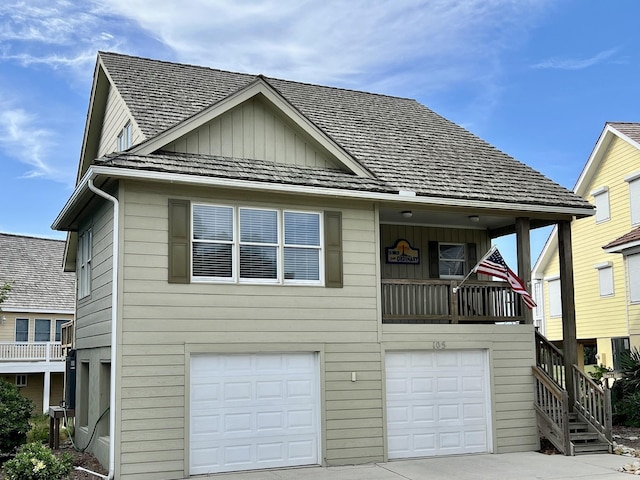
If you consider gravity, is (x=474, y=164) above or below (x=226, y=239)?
above

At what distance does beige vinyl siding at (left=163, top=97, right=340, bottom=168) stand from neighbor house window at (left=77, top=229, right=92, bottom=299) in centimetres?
391

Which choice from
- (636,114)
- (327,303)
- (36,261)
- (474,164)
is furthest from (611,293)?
(36,261)

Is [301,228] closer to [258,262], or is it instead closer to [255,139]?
[258,262]

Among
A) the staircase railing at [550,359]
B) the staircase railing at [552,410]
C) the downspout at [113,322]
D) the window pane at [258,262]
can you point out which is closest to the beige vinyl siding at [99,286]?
the downspout at [113,322]

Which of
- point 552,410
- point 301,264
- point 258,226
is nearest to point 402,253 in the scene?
point 301,264

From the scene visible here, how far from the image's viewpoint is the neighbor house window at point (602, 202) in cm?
2786

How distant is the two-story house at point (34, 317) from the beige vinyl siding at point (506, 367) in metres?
22.4

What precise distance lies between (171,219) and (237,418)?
3.75 meters

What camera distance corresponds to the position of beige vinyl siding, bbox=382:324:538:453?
15164mm

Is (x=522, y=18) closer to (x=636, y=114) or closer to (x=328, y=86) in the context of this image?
(x=328, y=86)

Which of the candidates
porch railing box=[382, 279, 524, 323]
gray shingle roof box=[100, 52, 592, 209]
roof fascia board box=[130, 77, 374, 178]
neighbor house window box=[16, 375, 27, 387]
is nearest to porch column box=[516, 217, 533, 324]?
porch railing box=[382, 279, 524, 323]

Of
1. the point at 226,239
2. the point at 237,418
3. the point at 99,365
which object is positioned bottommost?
the point at 237,418

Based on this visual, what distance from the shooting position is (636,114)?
102 ft

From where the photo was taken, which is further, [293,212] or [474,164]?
[474,164]
